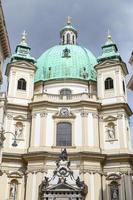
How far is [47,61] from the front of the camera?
174ft

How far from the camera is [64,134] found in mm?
43219

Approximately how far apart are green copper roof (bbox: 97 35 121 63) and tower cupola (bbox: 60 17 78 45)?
32.6 ft

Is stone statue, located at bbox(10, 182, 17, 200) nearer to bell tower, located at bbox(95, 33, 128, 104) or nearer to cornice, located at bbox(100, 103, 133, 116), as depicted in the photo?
cornice, located at bbox(100, 103, 133, 116)

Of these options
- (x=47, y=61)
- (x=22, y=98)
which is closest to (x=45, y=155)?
(x=22, y=98)

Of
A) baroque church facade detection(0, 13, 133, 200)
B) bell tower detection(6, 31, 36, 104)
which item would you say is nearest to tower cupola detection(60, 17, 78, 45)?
baroque church facade detection(0, 13, 133, 200)

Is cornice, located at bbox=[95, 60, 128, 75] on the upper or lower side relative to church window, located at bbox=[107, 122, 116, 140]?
upper

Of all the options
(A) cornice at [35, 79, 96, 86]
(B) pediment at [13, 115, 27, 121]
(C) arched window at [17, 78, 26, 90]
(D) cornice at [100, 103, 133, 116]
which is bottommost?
(B) pediment at [13, 115, 27, 121]

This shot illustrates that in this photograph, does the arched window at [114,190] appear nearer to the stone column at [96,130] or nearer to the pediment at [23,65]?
the stone column at [96,130]

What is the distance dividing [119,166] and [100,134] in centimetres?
466

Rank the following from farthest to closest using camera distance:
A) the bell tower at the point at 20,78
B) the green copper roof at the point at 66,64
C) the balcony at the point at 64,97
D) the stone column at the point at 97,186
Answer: the green copper roof at the point at 66,64, the bell tower at the point at 20,78, the balcony at the point at 64,97, the stone column at the point at 97,186

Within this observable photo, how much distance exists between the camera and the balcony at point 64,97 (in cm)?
4478

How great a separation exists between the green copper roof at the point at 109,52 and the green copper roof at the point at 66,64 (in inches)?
120

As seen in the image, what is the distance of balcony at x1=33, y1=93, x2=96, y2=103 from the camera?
44781 mm

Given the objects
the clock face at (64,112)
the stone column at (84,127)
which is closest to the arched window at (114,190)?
the stone column at (84,127)
